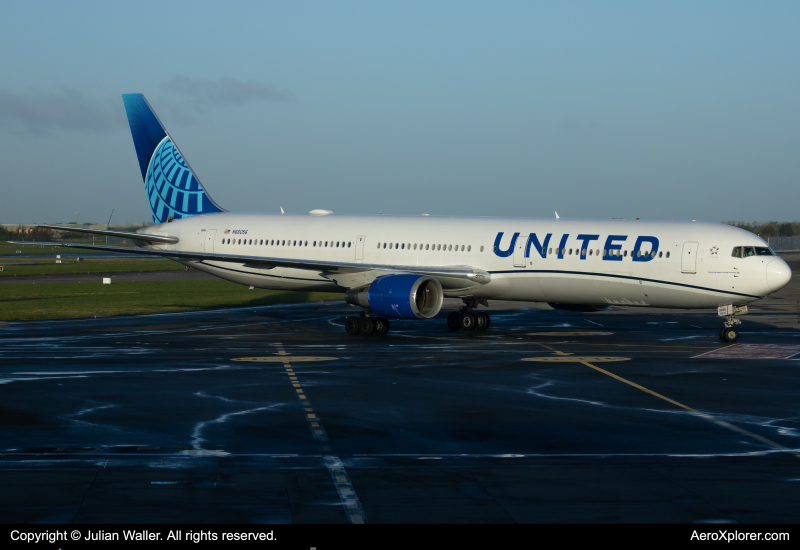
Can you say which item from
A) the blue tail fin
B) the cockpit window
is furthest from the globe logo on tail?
the cockpit window

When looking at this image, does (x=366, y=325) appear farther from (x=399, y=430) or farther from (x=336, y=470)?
(x=336, y=470)

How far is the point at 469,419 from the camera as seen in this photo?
17734 mm

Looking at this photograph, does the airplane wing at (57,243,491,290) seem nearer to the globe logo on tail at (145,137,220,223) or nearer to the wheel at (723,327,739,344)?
the globe logo on tail at (145,137,220,223)

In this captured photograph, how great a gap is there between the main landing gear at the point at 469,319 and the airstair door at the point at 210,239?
470 inches

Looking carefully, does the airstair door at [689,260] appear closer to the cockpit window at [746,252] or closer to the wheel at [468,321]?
the cockpit window at [746,252]

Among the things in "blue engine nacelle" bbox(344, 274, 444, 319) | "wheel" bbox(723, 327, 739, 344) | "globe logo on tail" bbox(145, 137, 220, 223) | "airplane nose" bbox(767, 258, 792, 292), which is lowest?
"wheel" bbox(723, 327, 739, 344)

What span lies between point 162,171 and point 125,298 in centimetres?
1211

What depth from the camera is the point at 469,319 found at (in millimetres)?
36156

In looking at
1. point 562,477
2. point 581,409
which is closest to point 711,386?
point 581,409

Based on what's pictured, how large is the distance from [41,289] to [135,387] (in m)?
42.5

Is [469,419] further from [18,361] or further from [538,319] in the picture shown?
[538,319]

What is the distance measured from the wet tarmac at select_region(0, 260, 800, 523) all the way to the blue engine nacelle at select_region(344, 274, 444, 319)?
4.00 ft

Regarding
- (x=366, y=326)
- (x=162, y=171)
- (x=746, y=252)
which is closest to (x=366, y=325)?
(x=366, y=326)

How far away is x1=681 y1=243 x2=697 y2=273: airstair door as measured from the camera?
30.9 meters
